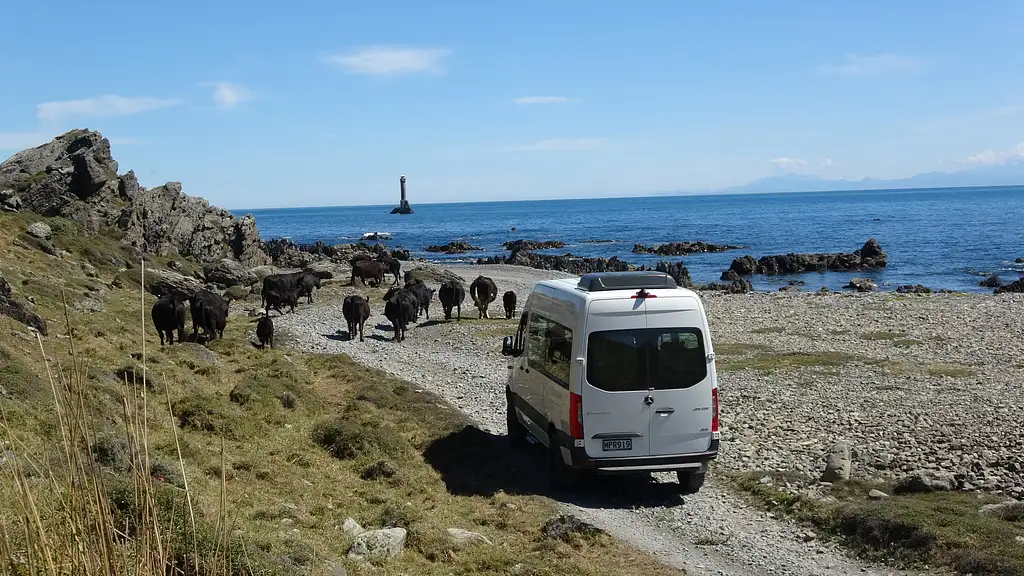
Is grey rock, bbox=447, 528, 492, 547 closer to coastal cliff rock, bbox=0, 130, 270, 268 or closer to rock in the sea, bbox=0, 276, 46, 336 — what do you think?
rock in the sea, bbox=0, 276, 46, 336

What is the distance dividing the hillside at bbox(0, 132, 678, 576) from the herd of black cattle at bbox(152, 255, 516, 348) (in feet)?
3.05

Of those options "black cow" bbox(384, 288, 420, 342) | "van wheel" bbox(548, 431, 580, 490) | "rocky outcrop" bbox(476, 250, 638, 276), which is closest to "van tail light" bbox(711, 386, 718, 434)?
"van wheel" bbox(548, 431, 580, 490)

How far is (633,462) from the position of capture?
12.4 meters

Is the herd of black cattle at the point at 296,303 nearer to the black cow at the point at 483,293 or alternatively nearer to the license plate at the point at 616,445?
the black cow at the point at 483,293

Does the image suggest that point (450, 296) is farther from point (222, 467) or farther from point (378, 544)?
point (222, 467)

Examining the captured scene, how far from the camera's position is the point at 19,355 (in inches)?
581

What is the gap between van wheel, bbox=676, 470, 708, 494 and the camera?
1293 cm

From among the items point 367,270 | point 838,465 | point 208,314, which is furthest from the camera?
point 367,270

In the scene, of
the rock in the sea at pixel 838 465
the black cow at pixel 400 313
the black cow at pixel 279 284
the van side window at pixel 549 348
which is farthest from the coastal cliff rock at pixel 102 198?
the rock in the sea at pixel 838 465

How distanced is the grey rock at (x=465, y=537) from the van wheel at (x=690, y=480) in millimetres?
3787

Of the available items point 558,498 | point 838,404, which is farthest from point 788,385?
point 558,498

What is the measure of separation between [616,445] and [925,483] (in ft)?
15.6

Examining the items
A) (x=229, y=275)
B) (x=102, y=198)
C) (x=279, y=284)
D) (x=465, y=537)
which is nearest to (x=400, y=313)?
(x=279, y=284)

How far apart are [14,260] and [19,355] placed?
18027 millimetres
